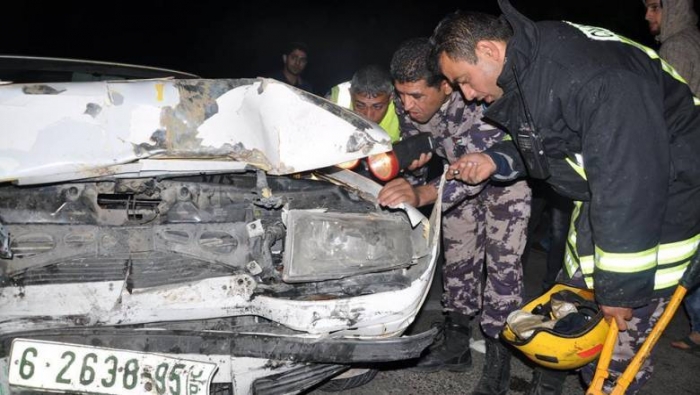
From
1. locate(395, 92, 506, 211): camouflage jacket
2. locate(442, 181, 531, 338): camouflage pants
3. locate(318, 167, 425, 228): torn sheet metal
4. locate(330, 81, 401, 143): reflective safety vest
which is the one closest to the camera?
locate(318, 167, 425, 228): torn sheet metal

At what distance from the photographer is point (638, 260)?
180cm

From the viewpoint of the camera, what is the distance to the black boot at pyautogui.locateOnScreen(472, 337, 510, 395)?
282cm

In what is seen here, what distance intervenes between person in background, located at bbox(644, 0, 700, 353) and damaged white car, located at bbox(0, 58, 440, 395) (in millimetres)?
2344

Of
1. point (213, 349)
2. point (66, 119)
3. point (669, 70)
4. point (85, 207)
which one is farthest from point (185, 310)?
point (669, 70)

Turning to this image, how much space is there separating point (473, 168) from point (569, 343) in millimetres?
969

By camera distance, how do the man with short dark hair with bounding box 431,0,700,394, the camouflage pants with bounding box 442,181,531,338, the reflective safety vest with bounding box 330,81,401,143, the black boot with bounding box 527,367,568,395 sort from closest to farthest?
the man with short dark hair with bounding box 431,0,700,394 → the black boot with bounding box 527,367,568,395 → the camouflage pants with bounding box 442,181,531,338 → the reflective safety vest with bounding box 330,81,401,143

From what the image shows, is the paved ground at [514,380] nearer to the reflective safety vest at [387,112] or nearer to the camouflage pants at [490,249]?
the camouflage pants at [490,249]

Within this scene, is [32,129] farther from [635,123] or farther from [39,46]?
[39,46]

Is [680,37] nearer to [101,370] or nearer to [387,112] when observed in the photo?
[387,112]

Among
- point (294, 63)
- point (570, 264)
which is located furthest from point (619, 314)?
point (294, 63)

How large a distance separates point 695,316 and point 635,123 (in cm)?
227

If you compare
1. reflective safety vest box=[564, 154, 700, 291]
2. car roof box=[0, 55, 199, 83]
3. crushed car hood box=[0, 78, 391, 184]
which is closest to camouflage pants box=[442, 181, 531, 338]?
reflective safety vest box=[564, 154, 700, 291]

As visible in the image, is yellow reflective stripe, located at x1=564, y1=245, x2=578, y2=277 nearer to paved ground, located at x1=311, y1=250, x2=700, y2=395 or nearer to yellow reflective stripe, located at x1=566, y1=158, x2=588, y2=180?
yellow reflective stripe, located at x1=566, y1=158, x2=588, y2=180

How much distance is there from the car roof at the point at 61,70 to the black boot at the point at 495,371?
2672 millimetres
